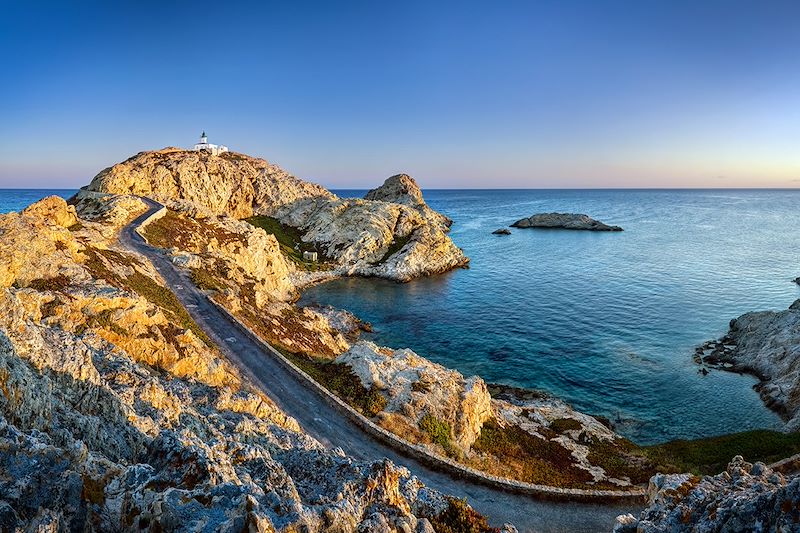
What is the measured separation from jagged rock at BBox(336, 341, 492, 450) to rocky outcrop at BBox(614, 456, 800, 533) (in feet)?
45.9

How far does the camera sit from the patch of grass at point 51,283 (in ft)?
89.2

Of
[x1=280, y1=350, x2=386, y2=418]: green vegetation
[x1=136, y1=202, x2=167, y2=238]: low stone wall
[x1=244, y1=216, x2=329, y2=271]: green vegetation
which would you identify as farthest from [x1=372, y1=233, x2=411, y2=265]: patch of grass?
[x1=280, y1=350, x2=386, y2=418]: green vegetation

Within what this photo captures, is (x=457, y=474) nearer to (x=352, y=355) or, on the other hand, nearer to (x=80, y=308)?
(x=352, y=355)

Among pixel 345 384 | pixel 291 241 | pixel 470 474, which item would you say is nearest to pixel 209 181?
pixel 291 241

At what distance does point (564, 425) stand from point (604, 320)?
33562mm

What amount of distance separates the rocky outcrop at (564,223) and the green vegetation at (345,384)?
170 m

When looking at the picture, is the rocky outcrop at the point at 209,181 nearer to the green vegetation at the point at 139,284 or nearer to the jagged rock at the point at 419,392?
the green vegetation at the point at 139,284

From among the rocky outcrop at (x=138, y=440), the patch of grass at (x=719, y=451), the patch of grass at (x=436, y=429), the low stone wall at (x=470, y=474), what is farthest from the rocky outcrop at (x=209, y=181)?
the patch of grass at (x=719, y=451)

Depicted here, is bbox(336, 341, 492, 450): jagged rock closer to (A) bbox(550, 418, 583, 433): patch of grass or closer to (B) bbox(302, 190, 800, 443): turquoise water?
(A) bbox(550, 418, 583, 433): patch of grass

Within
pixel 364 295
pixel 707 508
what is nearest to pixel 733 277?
pixel 364 295

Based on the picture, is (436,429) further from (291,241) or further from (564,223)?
(564,223)

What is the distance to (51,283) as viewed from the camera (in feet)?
91.6

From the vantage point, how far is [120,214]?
65250 mm

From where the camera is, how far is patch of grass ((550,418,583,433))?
121ft
